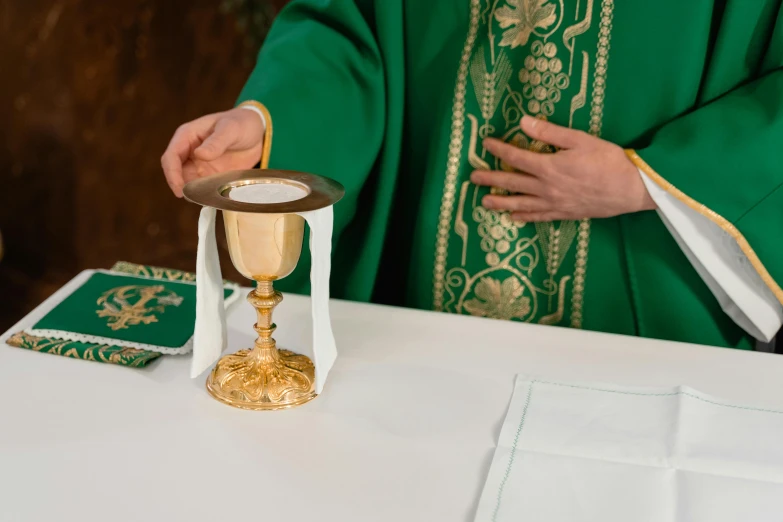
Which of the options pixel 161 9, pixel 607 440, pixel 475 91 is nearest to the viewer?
pixel 607 440

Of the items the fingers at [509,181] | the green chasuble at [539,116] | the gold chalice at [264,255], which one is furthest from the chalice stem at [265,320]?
the fingers at [509,181]

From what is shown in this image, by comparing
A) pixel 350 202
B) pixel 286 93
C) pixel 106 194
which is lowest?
pixel 106 194

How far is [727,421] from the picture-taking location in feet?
2.65

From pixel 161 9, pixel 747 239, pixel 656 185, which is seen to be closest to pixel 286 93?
pixel 656 185

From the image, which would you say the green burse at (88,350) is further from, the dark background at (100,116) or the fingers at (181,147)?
the dark background at (100,116)

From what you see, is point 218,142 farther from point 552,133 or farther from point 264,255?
point 552,133

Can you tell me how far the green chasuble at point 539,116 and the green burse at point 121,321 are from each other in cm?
24

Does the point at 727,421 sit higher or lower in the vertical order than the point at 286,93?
lower

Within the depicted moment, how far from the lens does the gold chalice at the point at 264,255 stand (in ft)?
2.48

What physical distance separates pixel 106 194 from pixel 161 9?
1.82 feet

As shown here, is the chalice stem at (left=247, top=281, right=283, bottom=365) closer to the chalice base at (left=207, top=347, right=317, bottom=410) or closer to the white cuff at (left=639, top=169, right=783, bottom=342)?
the chalice base at (left=207, top=347, right=317, bottom=410)

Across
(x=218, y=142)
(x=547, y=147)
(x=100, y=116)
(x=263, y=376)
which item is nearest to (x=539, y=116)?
(x=547, y=147)

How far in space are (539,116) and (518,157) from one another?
0.23 ft

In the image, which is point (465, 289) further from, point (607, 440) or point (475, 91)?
point (607, 440)
